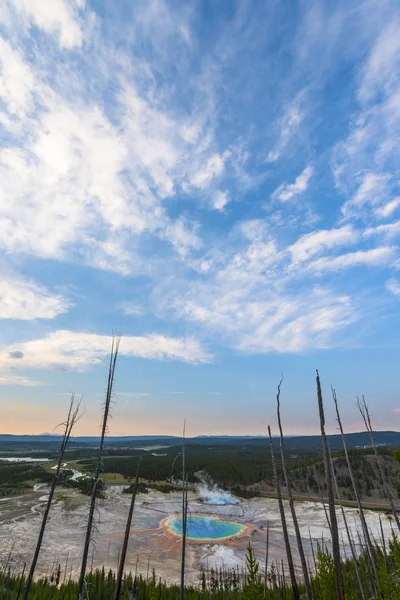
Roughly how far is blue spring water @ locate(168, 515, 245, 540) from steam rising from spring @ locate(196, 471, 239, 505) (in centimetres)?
1407

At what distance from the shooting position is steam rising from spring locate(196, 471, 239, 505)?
66688 millimetres

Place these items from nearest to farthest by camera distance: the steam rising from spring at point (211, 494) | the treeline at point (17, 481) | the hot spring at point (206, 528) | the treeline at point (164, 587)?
1. the treeline at point (164, 587)
2. the hot spring at point (206, 528)
3. the steam rising from spring at point (211, 494)
4. the treeline at point (17, 481)

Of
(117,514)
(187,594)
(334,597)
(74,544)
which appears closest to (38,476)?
(117,514)

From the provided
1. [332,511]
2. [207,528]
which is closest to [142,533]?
[207,528]

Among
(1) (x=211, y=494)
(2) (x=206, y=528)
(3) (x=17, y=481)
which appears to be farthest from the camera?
(3) (x=17, y=481)

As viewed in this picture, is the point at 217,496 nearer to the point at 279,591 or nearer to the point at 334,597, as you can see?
the point at 279,591

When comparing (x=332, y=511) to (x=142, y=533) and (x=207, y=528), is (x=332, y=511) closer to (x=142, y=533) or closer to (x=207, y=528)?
(x=142, y=533)

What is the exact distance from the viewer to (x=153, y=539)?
4122cm

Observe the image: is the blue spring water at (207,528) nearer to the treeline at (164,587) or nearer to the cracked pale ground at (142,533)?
the cracked pale ground at (142,533)

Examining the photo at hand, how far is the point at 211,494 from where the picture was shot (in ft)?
242

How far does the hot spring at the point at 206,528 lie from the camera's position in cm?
4438

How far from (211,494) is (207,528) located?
27.2m

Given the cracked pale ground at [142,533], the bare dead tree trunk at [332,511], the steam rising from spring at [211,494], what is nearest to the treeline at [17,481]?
the cracked pale ground at [142,533]

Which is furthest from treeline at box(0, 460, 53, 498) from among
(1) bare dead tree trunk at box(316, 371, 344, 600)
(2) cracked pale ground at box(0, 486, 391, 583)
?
(1) bare dead tree trunk at box(316, 371, 344, 600)
